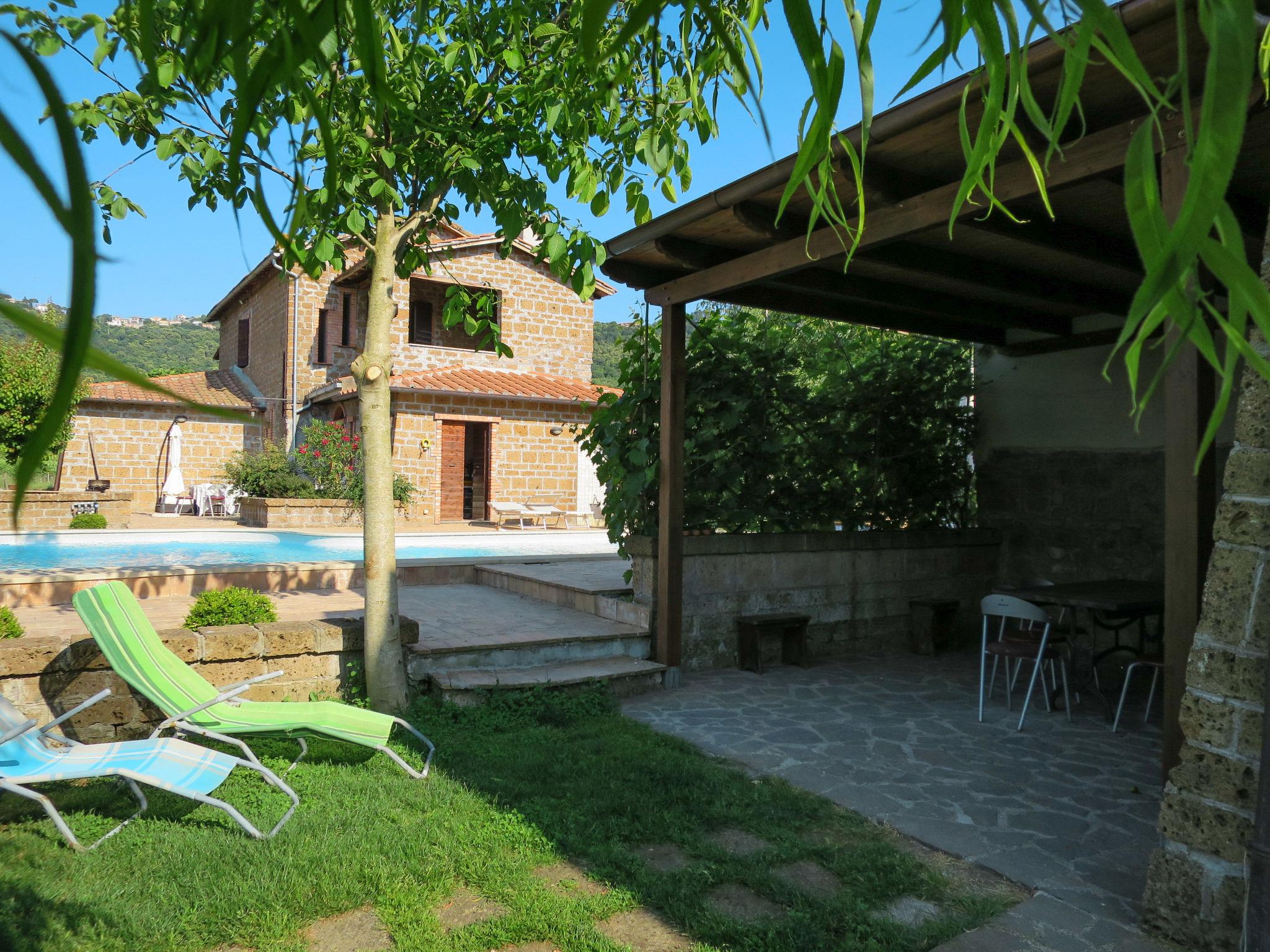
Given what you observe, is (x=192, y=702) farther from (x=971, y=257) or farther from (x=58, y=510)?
(x=58, y=510)

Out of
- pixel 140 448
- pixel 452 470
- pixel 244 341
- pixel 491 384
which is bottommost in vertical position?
pixel 452 470

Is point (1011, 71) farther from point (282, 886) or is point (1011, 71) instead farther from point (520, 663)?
point (520, 663)

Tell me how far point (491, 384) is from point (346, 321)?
402 cm

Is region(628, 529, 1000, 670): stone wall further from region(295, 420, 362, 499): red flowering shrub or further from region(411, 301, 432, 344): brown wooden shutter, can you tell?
region(411, 301, 432, 344): brown wooden shutter

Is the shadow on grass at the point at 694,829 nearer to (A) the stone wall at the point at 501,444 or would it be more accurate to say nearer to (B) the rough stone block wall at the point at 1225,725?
(B) the rough stone block wall at the point at 1225,725

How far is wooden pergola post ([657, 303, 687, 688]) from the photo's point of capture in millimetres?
6395

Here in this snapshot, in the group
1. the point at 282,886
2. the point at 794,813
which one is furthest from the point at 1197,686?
the point at 282,886

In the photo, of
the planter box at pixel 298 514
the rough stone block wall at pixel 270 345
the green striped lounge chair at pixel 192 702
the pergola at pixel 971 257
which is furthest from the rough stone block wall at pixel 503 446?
the green striped lounge chair at pixel 192 702

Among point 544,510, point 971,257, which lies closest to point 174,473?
point 544,510

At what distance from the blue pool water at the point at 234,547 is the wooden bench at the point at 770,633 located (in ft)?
14.9

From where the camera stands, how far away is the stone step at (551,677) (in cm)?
544

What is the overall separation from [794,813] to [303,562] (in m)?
5.91

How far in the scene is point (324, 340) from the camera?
1972 cm

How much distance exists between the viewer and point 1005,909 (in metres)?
3.07
